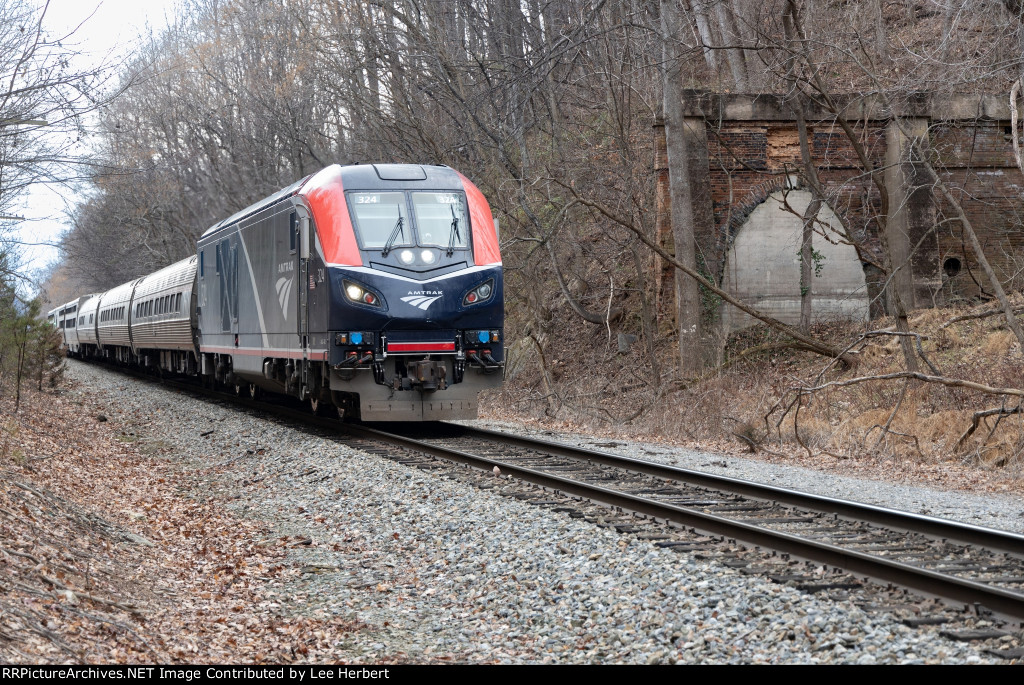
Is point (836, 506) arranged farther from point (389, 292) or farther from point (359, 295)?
point (359, 295)

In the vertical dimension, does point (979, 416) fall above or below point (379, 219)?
below

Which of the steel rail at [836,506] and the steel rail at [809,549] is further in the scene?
the steel rail at [836,506]

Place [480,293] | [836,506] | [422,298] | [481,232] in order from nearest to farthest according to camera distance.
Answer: [836,506]
[422,298]
[480,293]
[481,232]

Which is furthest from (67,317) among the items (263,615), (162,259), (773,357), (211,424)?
(263,615)

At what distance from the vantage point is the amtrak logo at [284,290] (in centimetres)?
1530

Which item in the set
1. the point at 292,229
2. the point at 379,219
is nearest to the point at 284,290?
the point at 292,229

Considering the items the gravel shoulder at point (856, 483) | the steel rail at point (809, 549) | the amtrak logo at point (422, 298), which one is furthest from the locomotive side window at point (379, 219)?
the steel rail at point (809, 549)

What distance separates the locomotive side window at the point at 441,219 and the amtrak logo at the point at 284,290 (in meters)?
2.26

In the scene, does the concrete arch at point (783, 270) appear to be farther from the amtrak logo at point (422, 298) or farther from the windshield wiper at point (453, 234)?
the amtrak logo at point (422, 298)

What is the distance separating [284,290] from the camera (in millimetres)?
15602

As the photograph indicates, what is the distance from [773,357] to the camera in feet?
65.3

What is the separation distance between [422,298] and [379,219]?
1244mm

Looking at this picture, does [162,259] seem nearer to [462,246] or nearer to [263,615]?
[462,246]
